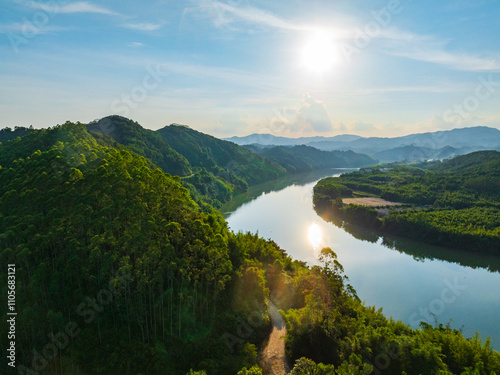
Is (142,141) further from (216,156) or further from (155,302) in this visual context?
(155,302)

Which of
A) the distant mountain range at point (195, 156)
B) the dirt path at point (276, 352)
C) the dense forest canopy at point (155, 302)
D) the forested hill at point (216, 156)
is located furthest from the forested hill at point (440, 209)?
the forested hill at point (216, 156)

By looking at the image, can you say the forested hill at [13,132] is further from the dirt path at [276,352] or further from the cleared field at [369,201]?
the cleared field at [369,201]

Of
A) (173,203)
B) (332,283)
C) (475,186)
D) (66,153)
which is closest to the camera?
(332,283)

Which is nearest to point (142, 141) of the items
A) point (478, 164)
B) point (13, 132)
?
point (13, 132)

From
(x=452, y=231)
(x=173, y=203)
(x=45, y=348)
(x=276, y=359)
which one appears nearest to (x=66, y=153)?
(x=173, y=203)

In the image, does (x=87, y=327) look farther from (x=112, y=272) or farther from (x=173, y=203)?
(x=173, y=203)

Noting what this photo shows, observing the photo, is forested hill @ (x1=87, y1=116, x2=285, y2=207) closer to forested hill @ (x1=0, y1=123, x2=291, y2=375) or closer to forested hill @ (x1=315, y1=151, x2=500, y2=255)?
forested hill @ (x1=315, y1=151, x2=500, y2=255)
